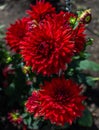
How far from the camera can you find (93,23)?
3.04m

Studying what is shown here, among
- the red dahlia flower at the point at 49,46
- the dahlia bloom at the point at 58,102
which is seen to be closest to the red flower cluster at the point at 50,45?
the red dahlia flower at the point at 49,46

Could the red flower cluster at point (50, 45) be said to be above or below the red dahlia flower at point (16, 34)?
above

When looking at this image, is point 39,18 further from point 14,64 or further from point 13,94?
point 13,94

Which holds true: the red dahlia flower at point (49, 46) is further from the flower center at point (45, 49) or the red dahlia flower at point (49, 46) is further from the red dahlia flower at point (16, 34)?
the red dahlia flower at point (16, 34)

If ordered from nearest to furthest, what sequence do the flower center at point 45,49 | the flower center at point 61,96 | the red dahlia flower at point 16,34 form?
the flower center at point 45,49
the flower center at point 61,96
the red dahlia flower at point 16,34

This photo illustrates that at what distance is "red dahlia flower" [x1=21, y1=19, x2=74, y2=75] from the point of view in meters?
1.26

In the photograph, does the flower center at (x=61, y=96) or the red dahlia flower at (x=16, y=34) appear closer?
the flower center at (x=61, y=96)

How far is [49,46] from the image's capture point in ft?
4.11

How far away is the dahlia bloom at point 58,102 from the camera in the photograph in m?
1.34

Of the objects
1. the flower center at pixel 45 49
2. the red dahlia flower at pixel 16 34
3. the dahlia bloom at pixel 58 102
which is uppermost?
the flower center at pixel 45 49

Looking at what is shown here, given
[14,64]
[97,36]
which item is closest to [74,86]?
[14,64]

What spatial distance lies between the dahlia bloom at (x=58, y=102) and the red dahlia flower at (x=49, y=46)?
134 millimetres

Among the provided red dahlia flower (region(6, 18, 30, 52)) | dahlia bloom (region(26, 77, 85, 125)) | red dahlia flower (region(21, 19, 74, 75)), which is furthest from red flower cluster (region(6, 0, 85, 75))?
red dahlia flower (region(6, 18, 30, 52))

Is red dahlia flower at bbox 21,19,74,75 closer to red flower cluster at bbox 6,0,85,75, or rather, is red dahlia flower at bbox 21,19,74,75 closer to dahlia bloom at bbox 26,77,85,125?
red flower cluster at bbox 6,0,85,75
